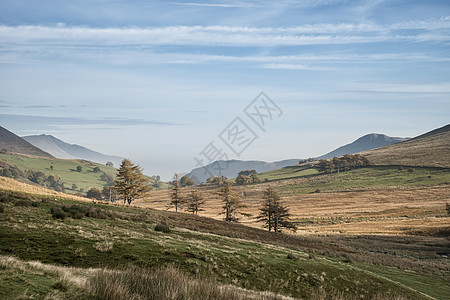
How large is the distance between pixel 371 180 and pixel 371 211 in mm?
70584

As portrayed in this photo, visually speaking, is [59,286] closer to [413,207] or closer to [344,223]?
[344,223]

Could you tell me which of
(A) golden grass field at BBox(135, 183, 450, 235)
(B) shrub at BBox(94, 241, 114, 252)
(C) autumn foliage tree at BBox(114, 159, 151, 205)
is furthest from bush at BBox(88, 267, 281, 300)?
(A) golden grass field at BBox(135, 183, 450, 235)

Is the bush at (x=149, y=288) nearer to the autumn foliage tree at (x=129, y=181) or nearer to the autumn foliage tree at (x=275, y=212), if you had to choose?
the autumn foliage tree at (x=275, y=212)

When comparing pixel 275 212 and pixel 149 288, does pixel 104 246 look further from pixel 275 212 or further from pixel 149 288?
pixel 275 212

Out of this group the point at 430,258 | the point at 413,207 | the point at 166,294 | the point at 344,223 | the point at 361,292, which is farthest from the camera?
the point at 413,207

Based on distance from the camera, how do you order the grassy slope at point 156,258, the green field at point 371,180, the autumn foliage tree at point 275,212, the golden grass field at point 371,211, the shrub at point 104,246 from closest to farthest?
the grassy slope at point 156,258 → the shrub at point 104,246 → the autumn foliage tree at point 275,212 → the golden grass field at point 371,211 → the green field at point 371,180

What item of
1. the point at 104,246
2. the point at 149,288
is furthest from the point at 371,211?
the point at 149,288

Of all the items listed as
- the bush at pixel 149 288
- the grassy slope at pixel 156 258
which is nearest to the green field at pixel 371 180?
the grassy slope at pixel 156 258

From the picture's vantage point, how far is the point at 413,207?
102 meters

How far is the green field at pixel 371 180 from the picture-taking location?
5891 inches

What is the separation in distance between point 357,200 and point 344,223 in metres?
49.0

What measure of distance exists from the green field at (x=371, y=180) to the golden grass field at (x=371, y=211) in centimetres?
1160

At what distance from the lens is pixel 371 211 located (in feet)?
331

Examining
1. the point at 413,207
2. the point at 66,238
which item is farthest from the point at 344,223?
the point at 66,238
